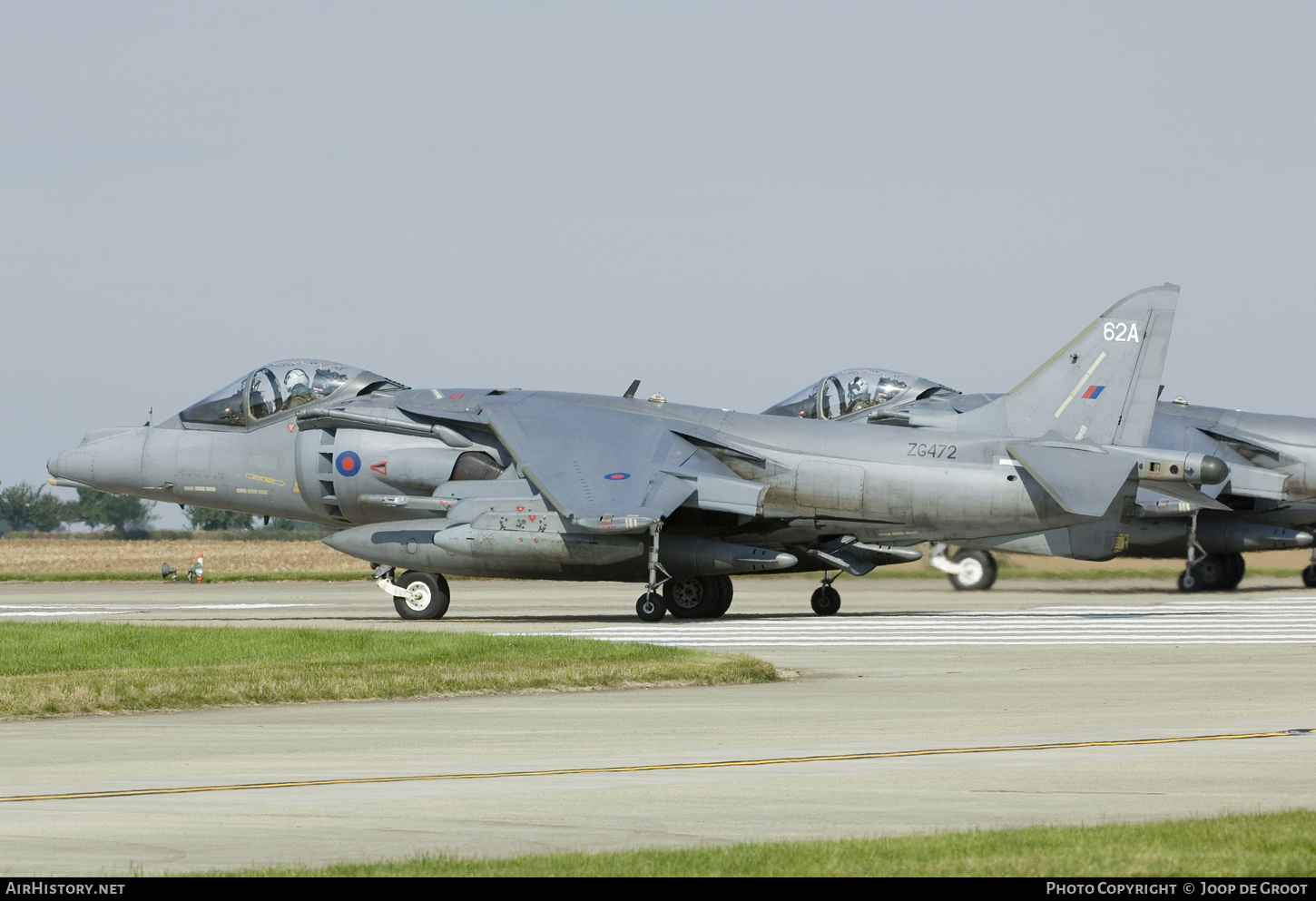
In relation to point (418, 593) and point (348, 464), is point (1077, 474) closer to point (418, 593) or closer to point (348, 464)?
point (418, 593)

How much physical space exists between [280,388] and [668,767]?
70.6 feet

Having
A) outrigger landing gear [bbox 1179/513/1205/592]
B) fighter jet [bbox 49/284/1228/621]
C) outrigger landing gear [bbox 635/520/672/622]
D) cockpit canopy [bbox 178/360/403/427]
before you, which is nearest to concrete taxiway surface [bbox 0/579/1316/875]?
outrigger landing gear [bbox 635/520/672/622]

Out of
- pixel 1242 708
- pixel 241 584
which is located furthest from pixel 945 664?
pixel 241 584

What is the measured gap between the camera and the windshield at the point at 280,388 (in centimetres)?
3102

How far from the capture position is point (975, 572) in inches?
1565

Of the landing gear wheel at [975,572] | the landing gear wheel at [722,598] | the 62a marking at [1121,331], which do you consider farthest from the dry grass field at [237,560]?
the landing gear wheel at [722,598]

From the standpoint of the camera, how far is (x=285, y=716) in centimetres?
1489

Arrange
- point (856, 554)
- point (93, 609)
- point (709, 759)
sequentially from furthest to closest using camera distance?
point (93, 609)
point (856, 554)
point (709, 759)

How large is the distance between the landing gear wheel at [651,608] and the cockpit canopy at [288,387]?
6674 millimetres

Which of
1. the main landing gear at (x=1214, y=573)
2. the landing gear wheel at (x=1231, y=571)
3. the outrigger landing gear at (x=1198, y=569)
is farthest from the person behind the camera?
the landing gear wheel at (x=1231, y=571)

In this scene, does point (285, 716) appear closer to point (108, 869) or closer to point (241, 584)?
point (108, 869)

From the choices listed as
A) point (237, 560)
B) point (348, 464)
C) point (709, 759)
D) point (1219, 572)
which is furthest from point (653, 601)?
point (237, 560)

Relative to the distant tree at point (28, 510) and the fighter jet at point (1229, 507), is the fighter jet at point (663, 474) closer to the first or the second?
the fighter jet at point (1229, 507)

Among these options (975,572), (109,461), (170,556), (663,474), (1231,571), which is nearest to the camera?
(663,474)
